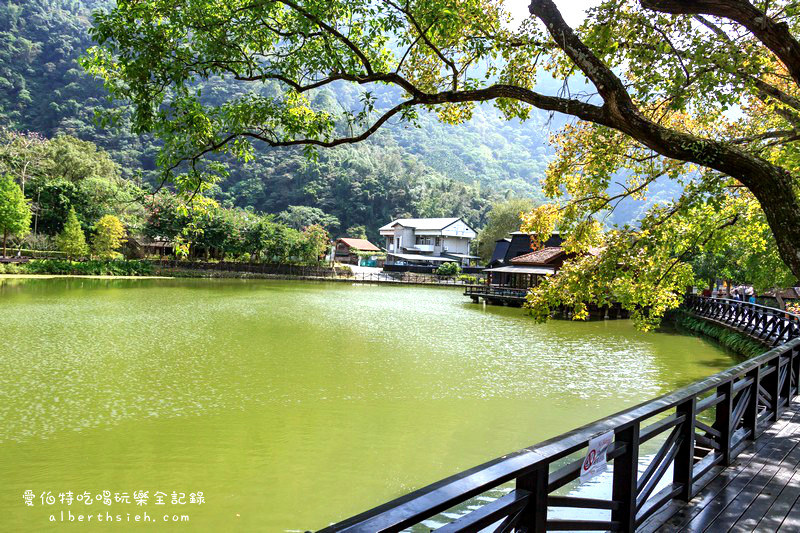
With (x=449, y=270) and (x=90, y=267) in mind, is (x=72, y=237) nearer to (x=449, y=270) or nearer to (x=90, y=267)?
(x=90, y=267)

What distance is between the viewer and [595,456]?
7.03 feet

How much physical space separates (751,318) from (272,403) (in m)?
14.9

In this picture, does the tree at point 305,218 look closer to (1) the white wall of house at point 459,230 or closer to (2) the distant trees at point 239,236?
(2) the distant trees at point 239,236

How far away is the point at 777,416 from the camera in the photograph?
5.34m

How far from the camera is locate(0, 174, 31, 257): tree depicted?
1187 inches

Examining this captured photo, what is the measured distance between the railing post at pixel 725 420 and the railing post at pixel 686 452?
31.1 inches

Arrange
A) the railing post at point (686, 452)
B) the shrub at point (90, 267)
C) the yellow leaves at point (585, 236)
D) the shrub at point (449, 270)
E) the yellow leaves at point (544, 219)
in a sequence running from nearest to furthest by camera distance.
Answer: the railing post at point (686, 452), the yellow leaves at point (585, 236), the yellow leaves at point (544, 219), the shrub at point (90, 267), the shrub at point (449, 270)

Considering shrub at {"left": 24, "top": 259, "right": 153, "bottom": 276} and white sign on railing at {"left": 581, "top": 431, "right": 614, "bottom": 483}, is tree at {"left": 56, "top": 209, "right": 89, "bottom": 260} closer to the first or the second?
shrub at {"left": 24, "top": 259, "right": 153, "bottom": 276}

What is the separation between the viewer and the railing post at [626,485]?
257 cm

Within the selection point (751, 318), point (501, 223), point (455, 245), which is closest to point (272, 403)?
point (751, 318)

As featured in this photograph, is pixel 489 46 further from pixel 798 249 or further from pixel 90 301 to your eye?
pixel 90 301

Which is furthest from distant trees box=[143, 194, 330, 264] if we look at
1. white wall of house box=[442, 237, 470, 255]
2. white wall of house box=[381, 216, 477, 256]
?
white wall of house box=[442, 237, 470, 255]

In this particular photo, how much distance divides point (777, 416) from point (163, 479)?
673 cm

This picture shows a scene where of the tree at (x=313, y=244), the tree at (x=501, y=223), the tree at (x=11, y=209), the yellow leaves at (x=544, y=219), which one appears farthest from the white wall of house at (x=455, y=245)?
the yellow leaves at (x=544, y=219)
